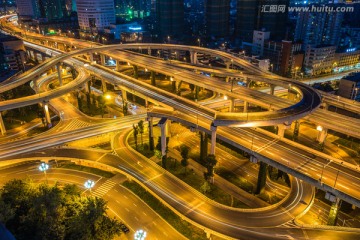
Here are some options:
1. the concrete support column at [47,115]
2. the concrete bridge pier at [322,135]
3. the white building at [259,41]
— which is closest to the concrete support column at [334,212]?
the concrete bridge pier at [322,135]

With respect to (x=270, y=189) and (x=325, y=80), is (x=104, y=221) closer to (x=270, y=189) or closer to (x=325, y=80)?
(x=270, y=189)

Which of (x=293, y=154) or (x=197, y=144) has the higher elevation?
(x=293, y=154)

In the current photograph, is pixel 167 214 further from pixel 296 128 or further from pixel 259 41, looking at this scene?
pixel 259 41

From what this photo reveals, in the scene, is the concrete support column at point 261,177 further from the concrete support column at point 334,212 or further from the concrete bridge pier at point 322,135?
the concrete bridge pier at point 322,135

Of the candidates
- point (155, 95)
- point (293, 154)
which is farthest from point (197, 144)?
point (293, 154)

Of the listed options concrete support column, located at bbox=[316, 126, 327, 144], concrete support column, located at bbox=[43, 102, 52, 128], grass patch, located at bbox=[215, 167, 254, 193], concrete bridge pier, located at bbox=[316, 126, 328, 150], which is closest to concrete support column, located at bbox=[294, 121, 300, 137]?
concrete bridge pier, located at bbox=[316, 126, 328, 150]

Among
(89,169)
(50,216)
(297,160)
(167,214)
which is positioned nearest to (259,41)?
(297,160)
